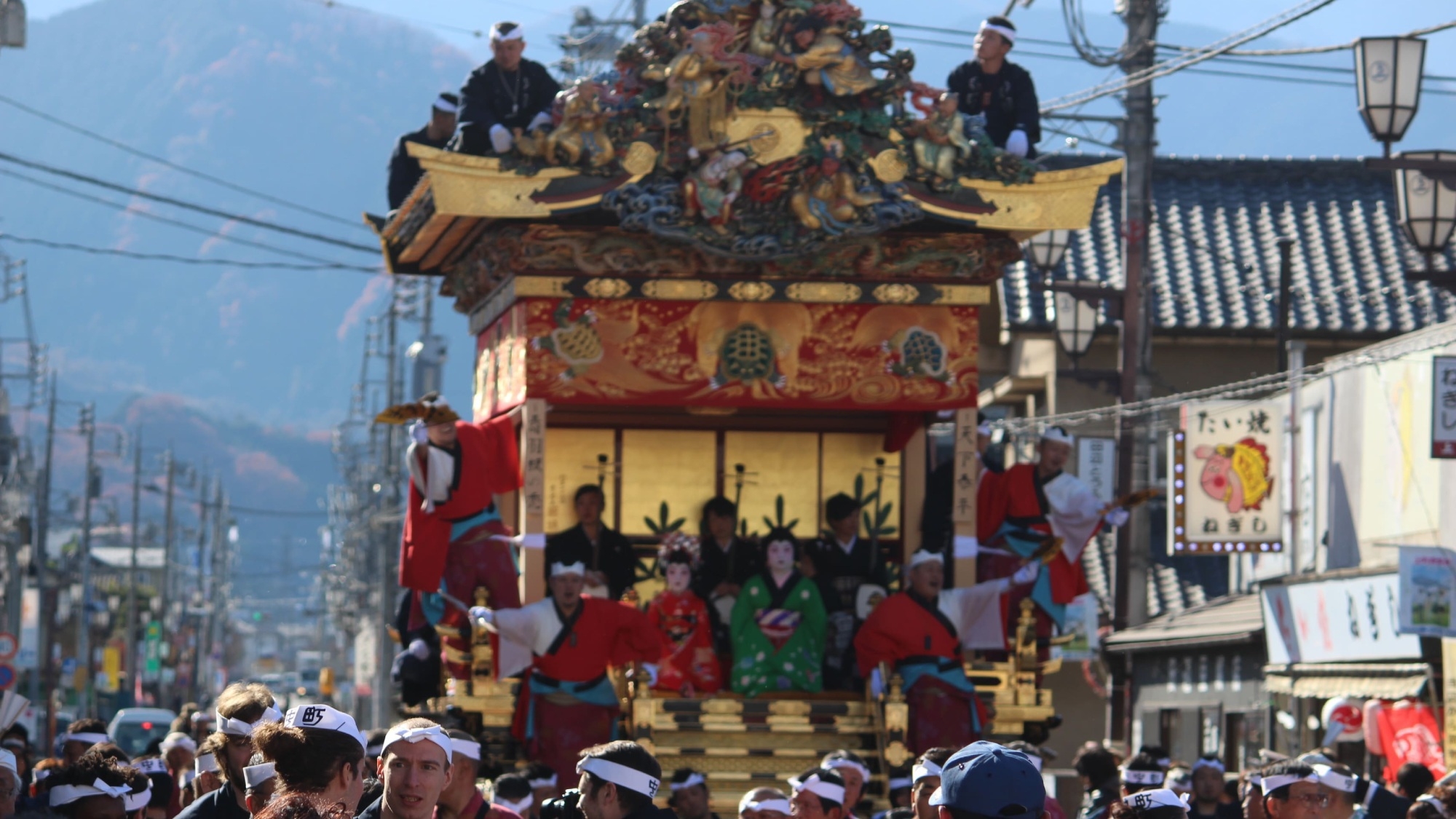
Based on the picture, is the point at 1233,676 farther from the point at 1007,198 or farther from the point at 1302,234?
the point at 1007,198

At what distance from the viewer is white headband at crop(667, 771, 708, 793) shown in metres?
9.88

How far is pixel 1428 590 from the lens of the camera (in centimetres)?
1591

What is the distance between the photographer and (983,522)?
13.3m

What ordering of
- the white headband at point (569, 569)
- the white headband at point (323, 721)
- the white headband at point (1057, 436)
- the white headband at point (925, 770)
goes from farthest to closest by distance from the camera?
the white headband at point (1057, 436) < the white headband at point (569, 569) < the white headband at point (925, 770) < the white headband at point (323, 721)

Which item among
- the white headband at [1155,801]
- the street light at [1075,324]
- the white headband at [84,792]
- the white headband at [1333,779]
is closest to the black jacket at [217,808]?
the white headband at [84,792]

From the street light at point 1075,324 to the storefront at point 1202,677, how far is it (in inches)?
131

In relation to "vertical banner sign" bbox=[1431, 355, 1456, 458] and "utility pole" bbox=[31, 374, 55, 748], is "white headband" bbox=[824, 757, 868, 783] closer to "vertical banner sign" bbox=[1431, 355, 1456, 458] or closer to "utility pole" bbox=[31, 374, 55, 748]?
"vertical banner sign" bbox=[1431, 355, 1456, 458]

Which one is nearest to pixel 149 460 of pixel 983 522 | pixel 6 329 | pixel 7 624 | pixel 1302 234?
pixel 6 329

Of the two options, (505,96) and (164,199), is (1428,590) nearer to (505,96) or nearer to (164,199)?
(505,96)

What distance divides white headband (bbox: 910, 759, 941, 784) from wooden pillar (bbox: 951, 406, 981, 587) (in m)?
5.68

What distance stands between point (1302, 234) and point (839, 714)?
18.8 m

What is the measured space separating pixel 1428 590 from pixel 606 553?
22.0 feet

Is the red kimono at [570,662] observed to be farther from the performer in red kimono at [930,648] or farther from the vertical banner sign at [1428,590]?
the vertical banner sign at [1428,590]

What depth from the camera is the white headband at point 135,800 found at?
678 cm
